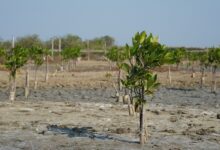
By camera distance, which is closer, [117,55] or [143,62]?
[143,62]

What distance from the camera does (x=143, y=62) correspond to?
10242 millimetres

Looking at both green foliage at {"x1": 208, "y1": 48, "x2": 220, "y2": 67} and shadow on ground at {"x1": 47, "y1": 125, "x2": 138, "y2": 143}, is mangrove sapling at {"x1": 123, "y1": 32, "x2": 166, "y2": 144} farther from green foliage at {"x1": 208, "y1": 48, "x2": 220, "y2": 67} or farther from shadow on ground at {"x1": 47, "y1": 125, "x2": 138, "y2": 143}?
green foliage at {"x1": 208, "y1": 48, "x2": 220, "y2": 67}

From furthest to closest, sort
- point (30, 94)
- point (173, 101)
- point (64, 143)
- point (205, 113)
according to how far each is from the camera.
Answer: point (30, 94)
point (173, 101)
point (205, 113)
point (64, 143)

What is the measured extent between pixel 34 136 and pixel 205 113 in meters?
7.06

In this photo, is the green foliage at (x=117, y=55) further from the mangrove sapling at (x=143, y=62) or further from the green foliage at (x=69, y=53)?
the mangrove sapling at (x=143, y=62)

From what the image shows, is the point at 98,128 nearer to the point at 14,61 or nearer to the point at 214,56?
the point at 14,61

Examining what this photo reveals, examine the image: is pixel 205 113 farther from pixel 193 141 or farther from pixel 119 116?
pixel 193 141

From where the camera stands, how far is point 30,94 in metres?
22.9

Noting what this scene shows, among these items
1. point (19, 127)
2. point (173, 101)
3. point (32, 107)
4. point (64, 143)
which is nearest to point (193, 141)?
point (64, 143)

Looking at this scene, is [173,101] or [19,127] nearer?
[19,127]

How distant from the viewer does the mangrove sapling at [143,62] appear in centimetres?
1003

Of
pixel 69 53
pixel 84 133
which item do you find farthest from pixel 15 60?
pixel 69 53

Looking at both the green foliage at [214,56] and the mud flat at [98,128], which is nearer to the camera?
the mud flat at [98,128]

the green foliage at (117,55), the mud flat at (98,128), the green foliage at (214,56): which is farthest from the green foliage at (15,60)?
the green foliage at (214,56)
